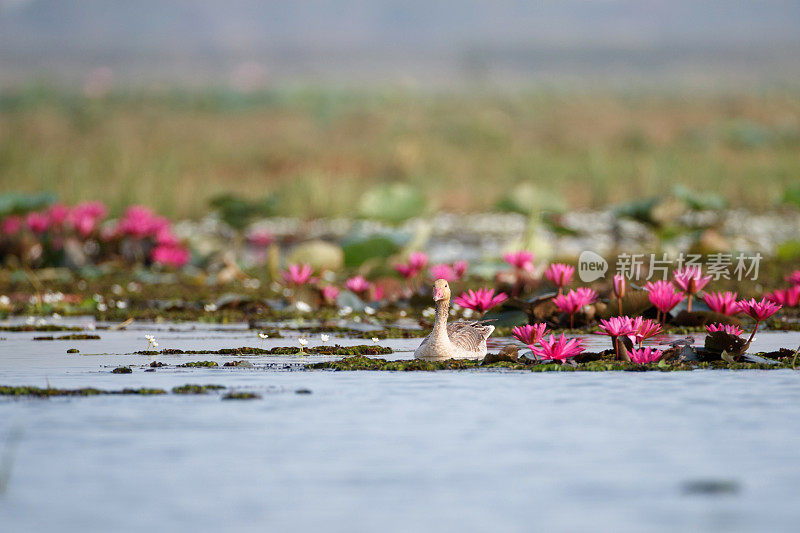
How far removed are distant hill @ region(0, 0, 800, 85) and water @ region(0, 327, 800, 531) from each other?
82260mm

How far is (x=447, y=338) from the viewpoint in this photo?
5.87 meters

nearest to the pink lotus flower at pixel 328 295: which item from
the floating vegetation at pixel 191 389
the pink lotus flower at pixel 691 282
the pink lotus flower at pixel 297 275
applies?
the pink lotus flower at pixel 297 275

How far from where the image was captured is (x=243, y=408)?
4.66 metres

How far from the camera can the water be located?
3203 millimetres

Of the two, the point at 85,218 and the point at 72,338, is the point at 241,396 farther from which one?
the point at 85,218

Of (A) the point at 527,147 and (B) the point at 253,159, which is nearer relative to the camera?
(B) the point at 253,159

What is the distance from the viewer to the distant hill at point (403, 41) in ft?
336

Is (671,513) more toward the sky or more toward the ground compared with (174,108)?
more toward the ground

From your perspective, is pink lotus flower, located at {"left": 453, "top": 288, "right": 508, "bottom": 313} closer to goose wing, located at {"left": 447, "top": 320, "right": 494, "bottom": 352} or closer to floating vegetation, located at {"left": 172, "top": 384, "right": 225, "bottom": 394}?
goose wing, located at {"left": 447, "top": 320, "right": 494, "bottom": 352}

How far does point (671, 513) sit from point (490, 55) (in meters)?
105

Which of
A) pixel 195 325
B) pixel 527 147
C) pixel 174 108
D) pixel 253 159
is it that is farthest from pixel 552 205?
pixel 174 108

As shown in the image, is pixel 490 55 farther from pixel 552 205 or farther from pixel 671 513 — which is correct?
pixel 671 513

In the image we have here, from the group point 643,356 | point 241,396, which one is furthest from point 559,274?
point 241,396

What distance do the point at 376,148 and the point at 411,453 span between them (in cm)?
2604
